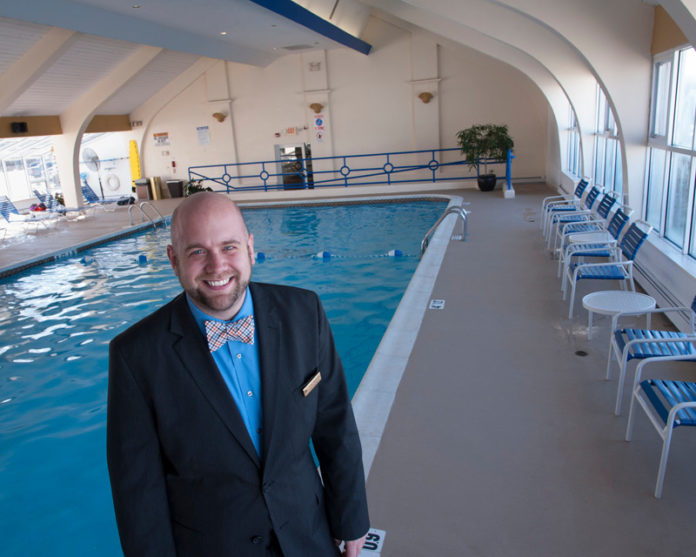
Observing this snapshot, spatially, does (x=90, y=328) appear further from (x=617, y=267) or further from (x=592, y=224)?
(x=592, y=224)

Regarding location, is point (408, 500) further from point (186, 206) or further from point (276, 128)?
point (276, 128)

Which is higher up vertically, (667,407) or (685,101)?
(685,101)

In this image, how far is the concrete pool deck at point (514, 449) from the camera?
2182mm

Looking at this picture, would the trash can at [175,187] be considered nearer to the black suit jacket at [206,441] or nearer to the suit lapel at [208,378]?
the black suit jacket at [206,441]

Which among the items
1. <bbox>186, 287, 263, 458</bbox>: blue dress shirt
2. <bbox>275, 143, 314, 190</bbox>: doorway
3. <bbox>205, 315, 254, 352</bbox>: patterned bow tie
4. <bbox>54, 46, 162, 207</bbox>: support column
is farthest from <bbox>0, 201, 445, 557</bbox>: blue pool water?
<bbox>275, 143, 314, 190</bbox>: doorway

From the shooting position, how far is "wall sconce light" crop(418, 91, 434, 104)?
14.0 metres

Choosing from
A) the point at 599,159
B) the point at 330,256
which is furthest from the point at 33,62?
the point at 599,159

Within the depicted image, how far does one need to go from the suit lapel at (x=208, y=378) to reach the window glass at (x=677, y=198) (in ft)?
16.2

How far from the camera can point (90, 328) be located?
6.00 metres

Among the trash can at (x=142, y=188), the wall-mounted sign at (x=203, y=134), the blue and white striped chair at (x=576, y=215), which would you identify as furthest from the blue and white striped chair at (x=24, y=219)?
the blue and white striped chair at (x=576, y=215)

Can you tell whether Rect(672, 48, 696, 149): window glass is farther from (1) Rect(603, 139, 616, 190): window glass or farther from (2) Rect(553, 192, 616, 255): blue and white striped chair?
(1) Rect(603, 139, 616, 190): window glass

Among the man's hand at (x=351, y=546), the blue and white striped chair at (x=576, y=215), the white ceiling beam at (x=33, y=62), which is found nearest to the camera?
the man's hand at (x=351, y=546)

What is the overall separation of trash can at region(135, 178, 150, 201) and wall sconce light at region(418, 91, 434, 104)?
8584mm

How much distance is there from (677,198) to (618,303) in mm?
2470
